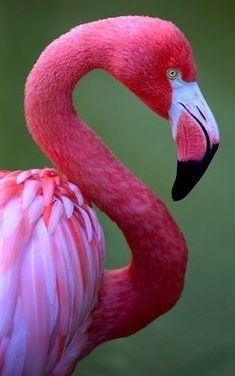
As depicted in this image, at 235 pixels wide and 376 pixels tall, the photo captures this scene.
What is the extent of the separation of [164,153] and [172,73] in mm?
708

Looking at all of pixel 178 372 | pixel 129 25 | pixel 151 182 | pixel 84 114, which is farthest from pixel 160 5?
pixel 178 372

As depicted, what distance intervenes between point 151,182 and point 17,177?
2.49 feet

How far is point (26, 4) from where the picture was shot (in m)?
1.83

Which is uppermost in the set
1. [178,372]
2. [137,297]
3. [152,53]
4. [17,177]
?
[152,53]

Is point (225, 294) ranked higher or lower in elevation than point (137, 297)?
lower

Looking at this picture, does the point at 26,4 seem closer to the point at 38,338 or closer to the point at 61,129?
the point at 61,129

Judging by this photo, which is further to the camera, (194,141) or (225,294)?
(225,294)

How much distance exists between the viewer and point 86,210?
1.21 metres

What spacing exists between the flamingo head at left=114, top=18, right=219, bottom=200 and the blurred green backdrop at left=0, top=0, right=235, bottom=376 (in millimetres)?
663

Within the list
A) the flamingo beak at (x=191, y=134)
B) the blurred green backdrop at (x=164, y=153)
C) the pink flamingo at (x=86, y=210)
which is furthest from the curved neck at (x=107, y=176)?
the blurred green backdrop at (x=164, y=153)

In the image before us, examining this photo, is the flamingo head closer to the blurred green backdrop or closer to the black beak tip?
the black beak tip

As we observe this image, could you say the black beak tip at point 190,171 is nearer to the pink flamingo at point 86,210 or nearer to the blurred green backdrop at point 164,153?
the pink flamingo at point 86,210

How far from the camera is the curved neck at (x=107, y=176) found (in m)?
1.21

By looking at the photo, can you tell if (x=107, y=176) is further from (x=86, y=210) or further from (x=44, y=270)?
(x=44, y=270)
